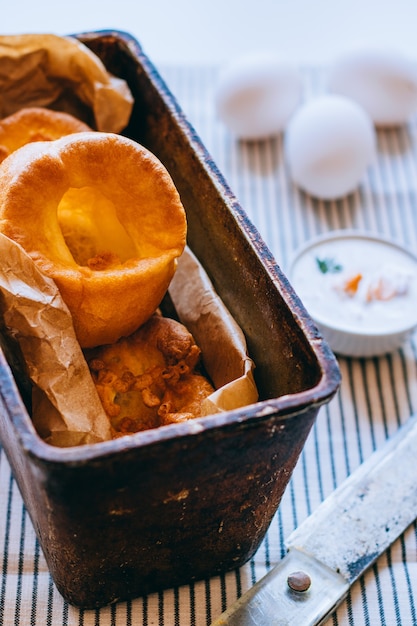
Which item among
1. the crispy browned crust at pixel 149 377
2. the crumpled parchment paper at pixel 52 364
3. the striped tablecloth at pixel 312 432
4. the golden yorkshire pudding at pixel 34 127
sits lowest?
the striped tablecloth at pixel 312 432

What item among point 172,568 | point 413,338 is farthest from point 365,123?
point 172,568

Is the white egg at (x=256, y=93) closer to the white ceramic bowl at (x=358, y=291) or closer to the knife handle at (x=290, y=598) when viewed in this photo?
the white ceramic bowl at (x=358, y=291)

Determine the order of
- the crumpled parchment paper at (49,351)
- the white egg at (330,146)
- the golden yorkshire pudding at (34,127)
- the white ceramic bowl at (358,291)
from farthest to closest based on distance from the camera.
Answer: the white egg at (330,146)
the white ceramic bowl at (358,291)
the golden yorkshire pudding at (34,127)
the crumpled parchment paper at (49,351)

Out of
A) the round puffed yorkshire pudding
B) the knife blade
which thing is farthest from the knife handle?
the round puffed yorkshire pudding

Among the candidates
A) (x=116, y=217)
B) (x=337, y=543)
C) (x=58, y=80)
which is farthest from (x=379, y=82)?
(x=337, y=543)

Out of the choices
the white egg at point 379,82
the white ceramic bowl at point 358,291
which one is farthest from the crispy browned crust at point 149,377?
the white egg at point 379,82

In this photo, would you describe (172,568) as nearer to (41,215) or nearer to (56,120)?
(41,215)
